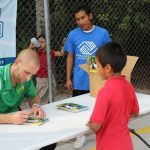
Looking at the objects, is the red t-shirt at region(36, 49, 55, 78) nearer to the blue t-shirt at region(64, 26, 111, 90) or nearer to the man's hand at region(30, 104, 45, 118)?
the blue t-shirt at region(64, 26, 111, 90)

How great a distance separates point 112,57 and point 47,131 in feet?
2.48

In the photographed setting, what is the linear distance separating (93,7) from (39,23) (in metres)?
2.05

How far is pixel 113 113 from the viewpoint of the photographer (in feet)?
10.0

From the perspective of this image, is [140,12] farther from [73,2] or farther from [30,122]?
[30,122]

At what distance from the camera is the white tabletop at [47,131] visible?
292 centimetres

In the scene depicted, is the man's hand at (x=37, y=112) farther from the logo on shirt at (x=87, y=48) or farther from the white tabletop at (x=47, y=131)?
the logo on shirt at (x=87, y=48)

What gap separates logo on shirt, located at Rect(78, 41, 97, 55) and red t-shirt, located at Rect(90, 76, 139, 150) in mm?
1765

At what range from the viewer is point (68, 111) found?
147 inches

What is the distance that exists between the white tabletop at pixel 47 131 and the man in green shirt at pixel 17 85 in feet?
→ 0.26

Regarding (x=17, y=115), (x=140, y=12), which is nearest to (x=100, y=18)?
(x=140, y=12)

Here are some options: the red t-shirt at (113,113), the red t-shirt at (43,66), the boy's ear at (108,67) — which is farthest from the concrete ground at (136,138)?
the boy's ear at (108,67)

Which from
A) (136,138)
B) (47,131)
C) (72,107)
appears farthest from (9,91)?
(136,138)

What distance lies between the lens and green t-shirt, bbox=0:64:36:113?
3.38 meters

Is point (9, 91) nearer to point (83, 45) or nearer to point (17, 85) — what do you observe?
point (17, 85)
